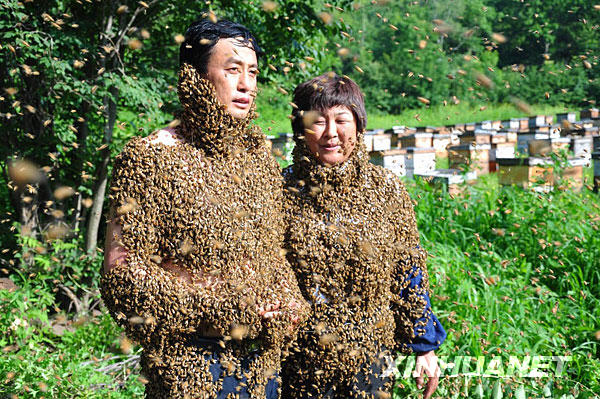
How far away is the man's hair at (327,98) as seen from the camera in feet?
7.82

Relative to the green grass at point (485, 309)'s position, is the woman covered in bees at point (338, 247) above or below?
above

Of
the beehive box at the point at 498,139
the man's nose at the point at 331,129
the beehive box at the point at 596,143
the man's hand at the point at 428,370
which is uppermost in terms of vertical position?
the man's nose at the point at 331,129

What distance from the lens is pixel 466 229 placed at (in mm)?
6281

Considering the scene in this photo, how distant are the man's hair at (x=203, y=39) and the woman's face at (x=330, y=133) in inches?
18.5

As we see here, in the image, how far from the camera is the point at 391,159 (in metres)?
8.76

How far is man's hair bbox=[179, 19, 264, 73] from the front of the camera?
6.63 feet

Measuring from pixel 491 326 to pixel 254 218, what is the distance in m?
3.03

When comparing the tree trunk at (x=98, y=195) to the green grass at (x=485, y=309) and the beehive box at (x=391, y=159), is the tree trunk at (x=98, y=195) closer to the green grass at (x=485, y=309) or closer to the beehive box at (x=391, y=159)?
the green grass at (x=485, y=309)

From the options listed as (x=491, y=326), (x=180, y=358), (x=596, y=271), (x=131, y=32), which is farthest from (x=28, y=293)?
(x=596, y=271)

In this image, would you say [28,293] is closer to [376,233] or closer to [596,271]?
[376,233]

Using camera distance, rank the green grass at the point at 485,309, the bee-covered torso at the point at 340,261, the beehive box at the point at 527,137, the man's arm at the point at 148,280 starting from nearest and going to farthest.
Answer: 1. the man's arm at the point at 148,280
2. the bee-covered torso at the point at 340,261
3. the green grass at the point at 485,309
4. the beehive box at the point at 527,137

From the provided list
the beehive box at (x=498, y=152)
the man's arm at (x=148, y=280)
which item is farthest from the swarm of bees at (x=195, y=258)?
the beehive box at (x=498, y=152)

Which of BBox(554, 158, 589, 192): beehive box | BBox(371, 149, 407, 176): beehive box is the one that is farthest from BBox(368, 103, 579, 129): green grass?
BBox(554, 158, 589, 192): beehive box

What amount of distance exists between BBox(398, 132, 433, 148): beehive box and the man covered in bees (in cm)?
1079
